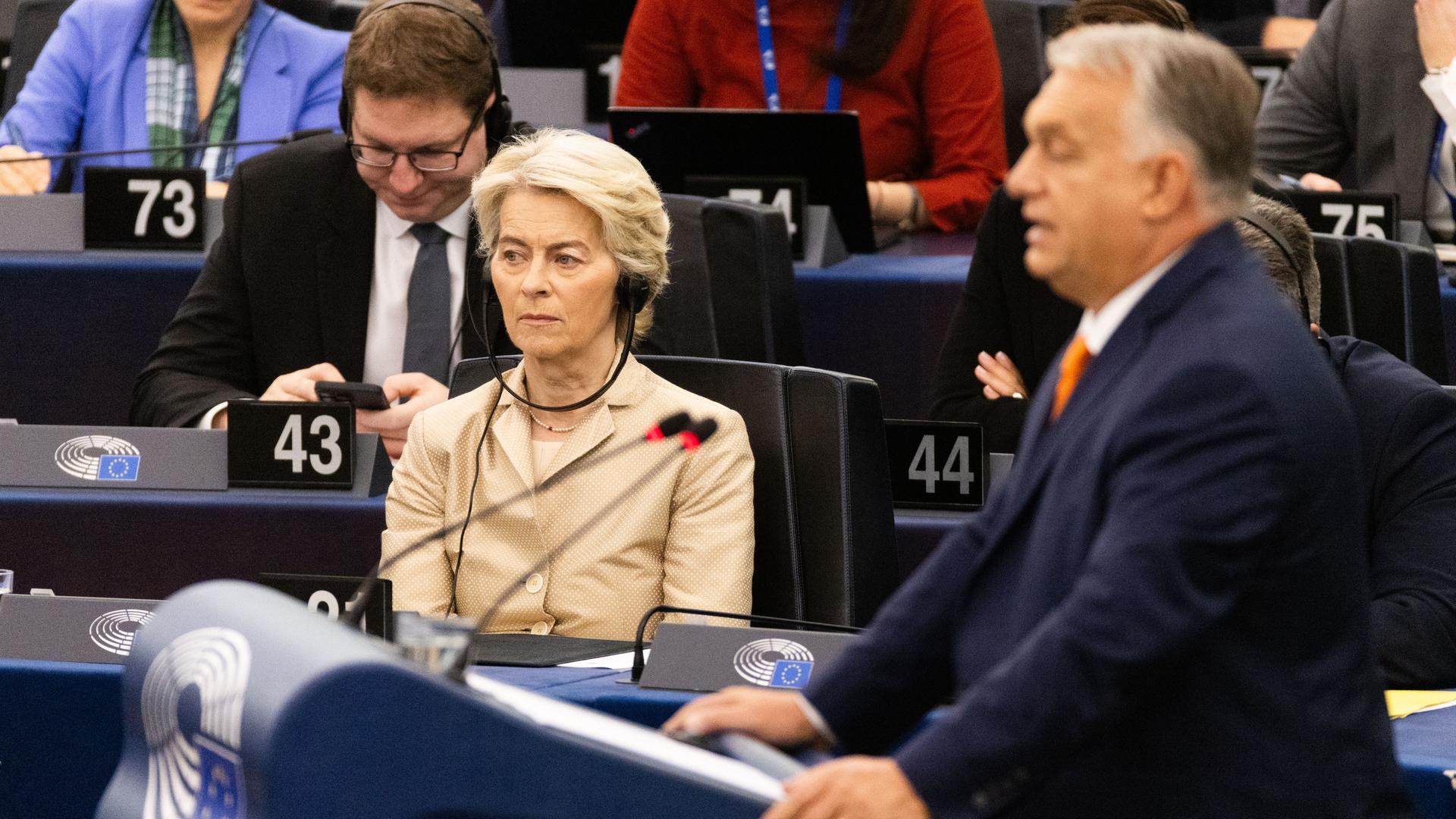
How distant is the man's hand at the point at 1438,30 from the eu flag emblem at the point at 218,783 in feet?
9.44

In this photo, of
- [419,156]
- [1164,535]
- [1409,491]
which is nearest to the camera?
[1164,535]

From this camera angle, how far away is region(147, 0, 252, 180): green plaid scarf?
3859 millimetres

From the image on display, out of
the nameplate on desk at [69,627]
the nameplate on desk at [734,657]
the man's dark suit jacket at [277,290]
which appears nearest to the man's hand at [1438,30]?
the man's dark suit jacket at [277,290]

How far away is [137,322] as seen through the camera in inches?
137

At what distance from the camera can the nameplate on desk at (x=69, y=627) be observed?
6.72 feet

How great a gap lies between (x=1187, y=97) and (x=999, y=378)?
1.76 meters

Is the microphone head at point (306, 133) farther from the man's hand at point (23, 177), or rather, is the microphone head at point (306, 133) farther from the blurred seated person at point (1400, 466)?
the blurred seated person at point (1400, 466)

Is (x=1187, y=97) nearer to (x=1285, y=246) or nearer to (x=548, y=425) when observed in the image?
(x=1285, y=246)

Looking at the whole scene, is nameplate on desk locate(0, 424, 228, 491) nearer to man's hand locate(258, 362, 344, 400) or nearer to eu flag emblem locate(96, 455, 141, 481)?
eu flag emblem locate(96, 455, 141, 481)

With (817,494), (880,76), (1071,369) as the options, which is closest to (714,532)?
(817,494)

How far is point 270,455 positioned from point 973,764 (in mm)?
1600

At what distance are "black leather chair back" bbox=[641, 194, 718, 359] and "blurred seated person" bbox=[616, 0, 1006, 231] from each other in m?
0.73

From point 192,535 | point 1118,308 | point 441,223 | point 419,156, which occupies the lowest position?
point 192,535

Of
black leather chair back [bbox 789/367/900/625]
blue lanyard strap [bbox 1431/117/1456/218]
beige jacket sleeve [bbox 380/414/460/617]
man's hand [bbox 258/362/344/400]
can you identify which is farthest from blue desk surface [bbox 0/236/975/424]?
beige jacket sleeve [bbox 380/414/460/617]
